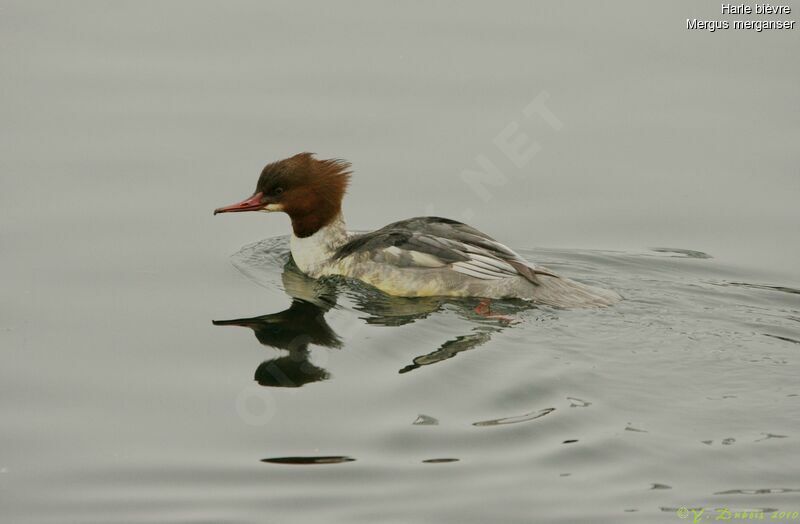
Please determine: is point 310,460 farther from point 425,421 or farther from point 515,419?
point 515,419

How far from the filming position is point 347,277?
35.9 ft

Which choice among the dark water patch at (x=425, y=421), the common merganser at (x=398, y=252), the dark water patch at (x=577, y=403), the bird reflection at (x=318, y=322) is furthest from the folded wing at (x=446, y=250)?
the dark water patch at (x=425, y=421)

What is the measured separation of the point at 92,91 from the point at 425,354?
22.3 ft

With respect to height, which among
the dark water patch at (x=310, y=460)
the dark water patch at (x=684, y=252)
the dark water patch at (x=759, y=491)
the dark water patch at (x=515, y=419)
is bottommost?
the dark water patch at (x=759, y=491)

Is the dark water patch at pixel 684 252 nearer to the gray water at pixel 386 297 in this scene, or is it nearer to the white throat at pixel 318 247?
the gray water at pixel 386 297

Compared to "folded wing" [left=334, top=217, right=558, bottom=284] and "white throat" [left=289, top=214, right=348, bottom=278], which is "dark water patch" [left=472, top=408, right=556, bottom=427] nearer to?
"folded wing" [left=334, top=217, right=558, bottom=284]

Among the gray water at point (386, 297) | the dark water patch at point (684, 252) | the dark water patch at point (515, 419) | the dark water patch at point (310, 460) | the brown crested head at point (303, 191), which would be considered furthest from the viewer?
the dark water patch at point (684, 252)

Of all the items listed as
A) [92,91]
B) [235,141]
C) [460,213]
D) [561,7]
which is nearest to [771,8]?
[561,7]

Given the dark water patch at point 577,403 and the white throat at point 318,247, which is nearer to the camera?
the dark water patch at point 577,403

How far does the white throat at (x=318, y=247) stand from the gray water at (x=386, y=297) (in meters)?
0.19

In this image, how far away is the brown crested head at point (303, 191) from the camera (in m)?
11.1

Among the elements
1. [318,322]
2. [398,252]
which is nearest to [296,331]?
[318,322]

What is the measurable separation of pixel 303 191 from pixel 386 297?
1402 mm

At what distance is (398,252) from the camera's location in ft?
34.3
